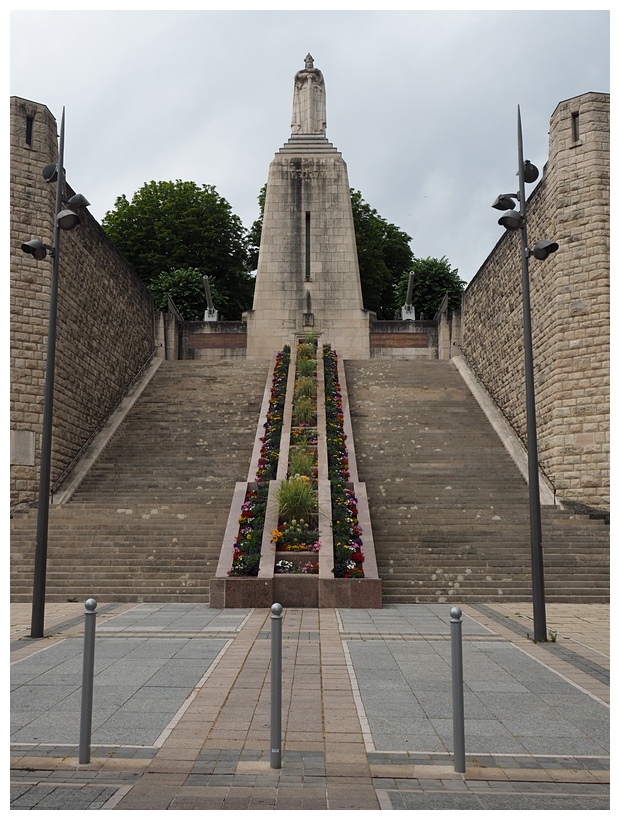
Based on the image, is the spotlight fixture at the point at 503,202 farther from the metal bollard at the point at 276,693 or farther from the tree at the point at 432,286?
the tree at the point at 432,286

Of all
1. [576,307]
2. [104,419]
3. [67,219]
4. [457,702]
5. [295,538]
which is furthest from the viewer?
[104,419]

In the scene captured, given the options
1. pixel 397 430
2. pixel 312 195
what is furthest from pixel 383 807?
pixel 312 195

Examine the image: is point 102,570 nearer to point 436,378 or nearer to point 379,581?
point 379,581

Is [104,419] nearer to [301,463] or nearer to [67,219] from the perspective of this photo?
[301,463]

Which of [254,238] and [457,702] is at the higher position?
[254,238]

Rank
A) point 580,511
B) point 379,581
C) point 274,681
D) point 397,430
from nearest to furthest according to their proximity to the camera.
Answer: point 274,681
point 379,581
point 580,511
point 397,430

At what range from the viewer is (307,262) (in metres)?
29.3

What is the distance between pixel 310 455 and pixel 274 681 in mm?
10373

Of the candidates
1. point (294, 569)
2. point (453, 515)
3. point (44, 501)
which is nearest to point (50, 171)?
point (44, 501)

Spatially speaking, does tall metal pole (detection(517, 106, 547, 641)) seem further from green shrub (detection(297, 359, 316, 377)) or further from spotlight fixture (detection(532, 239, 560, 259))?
green shrub (detection(297, 359, 316, 377))

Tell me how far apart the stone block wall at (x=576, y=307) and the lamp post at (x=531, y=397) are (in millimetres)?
6685

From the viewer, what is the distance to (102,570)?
11.5 m

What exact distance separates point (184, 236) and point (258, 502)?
30.0 m

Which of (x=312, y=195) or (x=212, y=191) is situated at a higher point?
(x=212, y=191)
